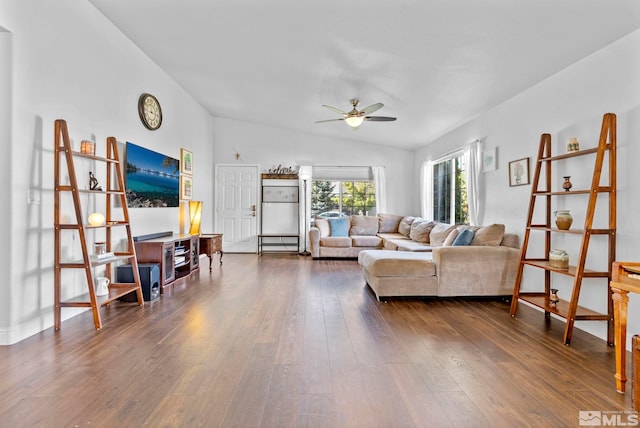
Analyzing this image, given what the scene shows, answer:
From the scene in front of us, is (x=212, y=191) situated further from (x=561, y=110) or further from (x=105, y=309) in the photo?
(x=561, y=110)

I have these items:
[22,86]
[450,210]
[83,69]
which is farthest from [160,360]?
[450,210]

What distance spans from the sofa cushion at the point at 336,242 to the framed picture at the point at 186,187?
2.73 m

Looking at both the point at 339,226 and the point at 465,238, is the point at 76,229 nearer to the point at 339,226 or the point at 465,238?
the point at 465,238

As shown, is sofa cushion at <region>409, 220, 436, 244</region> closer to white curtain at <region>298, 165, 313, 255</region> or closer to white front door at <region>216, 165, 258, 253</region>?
white curtain at <region>298, 165, 313, 255</region>

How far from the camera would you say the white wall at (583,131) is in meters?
2.78

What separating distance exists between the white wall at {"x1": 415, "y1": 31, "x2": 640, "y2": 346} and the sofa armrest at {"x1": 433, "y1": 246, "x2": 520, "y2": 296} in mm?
293

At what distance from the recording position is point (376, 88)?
475 cm

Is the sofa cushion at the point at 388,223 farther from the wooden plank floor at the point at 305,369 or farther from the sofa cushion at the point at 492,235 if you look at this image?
the wooden plank floor at the point at 305,369

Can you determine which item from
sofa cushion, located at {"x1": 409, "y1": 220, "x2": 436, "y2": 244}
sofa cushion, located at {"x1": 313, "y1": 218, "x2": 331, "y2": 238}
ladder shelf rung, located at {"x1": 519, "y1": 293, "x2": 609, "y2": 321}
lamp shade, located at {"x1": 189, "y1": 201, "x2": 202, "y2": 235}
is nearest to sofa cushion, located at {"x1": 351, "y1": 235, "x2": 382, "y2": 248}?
sofa cushion, located at {"x1": 313, "y1": 218, "x2": 331, "y2": 238}

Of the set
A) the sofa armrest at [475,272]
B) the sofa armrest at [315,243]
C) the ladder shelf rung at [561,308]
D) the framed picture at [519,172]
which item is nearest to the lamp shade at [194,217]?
the sofa armrest at [315,243]

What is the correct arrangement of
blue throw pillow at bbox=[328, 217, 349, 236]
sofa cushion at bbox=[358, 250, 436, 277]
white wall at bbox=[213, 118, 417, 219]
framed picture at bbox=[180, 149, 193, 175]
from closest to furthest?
sofa cushion at bbox=[358, 250, 436, 277] → framed picture at bbox=[180, 149, 193, 175] → blue throw pillow at bbox=[328, 217, 349, 236] → white wall at bbox=[213, 118, 417, 219]

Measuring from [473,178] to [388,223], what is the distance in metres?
3.04

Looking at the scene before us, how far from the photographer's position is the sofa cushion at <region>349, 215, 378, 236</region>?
7.95 m

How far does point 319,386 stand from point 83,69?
367 cm
